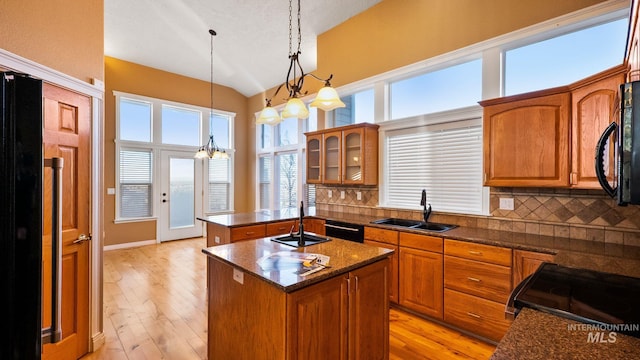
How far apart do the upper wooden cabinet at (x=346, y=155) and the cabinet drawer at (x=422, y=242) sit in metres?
1.11

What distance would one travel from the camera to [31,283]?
2.69 ft

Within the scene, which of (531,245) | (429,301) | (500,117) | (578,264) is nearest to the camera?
(578,264)

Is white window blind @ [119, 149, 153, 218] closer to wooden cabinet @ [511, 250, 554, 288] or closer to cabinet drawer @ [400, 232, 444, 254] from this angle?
cabinet drawer @ [400, 232, 444, 254]

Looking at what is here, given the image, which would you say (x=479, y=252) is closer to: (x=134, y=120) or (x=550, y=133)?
(x=550, y=133)

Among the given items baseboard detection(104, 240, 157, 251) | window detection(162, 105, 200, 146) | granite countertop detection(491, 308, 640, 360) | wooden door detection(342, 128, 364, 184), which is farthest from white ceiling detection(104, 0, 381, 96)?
granite countertop detection(491, 308, 640, 360)

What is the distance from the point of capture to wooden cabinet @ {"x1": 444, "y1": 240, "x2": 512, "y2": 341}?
7.75ft

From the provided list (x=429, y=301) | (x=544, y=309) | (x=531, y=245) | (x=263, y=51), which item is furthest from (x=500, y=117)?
(x=263, y=51)

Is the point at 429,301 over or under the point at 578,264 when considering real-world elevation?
under

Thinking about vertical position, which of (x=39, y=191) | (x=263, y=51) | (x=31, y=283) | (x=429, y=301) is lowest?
(x=429, y=301)

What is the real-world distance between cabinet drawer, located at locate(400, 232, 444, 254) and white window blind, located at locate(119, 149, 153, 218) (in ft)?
17.8

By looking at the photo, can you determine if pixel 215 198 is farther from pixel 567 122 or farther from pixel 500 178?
pixel 567 122

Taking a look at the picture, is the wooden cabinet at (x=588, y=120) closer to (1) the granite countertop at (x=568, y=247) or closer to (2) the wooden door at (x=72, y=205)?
(1) the granite countertop at (x=568, y=247)

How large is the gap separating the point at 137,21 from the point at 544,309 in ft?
19.8

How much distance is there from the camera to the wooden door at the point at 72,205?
1999mm
